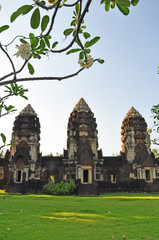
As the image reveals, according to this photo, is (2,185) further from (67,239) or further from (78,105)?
(67,239)

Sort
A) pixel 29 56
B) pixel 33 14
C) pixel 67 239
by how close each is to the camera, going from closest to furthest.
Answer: pixel 33 14 < pixel 29 56 < pixel 67 239

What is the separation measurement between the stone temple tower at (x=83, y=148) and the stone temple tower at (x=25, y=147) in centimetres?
355

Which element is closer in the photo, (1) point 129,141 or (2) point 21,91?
(2) point 21,91

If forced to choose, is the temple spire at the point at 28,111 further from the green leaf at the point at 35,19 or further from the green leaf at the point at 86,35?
the green leaf at the point at 35,19

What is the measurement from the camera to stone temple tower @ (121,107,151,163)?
76.1 feet

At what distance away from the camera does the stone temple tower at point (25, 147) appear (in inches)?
825

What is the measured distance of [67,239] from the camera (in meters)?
4.36

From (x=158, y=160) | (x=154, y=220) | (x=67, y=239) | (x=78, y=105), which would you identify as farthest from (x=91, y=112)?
(x=67, y=239)

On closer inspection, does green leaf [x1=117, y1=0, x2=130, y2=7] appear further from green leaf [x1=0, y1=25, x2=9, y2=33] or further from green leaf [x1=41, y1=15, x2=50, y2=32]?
green leaf [x1=0, y1=25, x2=9, y2=33]

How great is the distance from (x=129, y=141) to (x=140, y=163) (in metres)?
2.84

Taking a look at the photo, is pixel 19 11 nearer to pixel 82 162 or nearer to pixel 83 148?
pixel 82 162

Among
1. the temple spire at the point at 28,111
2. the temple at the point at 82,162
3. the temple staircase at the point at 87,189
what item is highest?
the temple spire at the point at 28,111

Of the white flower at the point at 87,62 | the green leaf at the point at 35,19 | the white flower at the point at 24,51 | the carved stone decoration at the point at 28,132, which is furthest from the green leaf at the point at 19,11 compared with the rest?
the carved stone decoration at the point at 28,132

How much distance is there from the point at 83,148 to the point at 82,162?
173cm
